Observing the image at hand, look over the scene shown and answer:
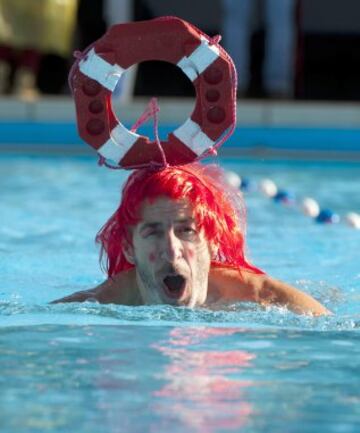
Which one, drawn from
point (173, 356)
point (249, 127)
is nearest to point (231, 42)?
point (249, 127)

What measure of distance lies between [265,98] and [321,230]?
525 centimetres

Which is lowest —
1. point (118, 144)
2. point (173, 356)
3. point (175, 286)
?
point (173, 356)

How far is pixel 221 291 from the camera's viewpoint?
4.71m

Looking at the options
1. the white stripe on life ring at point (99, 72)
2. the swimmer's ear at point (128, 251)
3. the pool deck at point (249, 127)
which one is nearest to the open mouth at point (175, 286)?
the swimmer's ear at point (128, 251)

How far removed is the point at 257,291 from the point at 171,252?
0.55 metres

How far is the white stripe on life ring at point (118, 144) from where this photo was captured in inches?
178

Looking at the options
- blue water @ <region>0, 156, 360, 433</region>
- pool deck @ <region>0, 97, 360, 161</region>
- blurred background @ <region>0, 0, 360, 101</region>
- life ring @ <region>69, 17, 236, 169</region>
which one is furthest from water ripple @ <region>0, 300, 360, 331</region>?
blurred background @ <region>0, 0, 360, 101</region>

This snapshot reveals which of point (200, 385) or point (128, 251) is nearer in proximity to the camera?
point (200, 385)

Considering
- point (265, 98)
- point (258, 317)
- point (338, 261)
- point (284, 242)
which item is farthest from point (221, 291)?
point (265, 98)

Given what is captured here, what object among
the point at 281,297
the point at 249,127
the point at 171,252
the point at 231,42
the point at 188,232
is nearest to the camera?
the point at 171,252

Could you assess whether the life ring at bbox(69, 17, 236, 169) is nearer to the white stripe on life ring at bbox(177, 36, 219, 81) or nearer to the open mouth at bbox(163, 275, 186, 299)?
the white stripe on life ring at bbox(177, 36, 219, 81)

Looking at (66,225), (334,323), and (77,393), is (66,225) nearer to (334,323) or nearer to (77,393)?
(334,323)

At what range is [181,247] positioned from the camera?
436 centimetres

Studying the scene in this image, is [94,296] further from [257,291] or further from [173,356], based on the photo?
[173,356]
